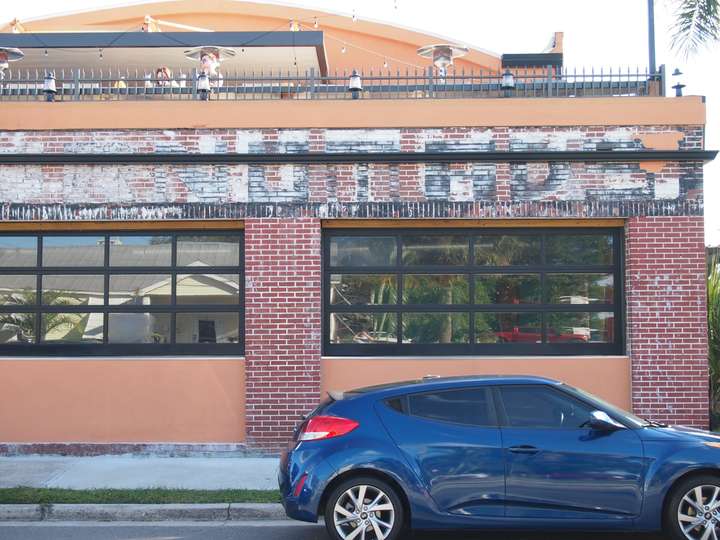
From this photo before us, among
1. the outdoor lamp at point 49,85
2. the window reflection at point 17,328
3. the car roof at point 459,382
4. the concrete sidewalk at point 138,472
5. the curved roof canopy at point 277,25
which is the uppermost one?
the curved roof canopy at point 277,25

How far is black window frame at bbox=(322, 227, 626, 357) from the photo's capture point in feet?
35.5

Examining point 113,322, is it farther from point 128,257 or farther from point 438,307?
point 438,307

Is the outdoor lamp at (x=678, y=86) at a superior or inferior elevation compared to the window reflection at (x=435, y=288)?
superior

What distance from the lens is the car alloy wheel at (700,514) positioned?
6.37 m

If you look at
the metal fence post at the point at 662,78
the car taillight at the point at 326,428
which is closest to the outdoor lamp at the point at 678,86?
the metal fence post at the point at 662,78

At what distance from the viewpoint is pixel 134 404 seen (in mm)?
10609

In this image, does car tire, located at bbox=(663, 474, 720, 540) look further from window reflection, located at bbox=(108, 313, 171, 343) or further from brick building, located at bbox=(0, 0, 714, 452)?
window reflection, located at bbox=(108, 313, 171, 343)

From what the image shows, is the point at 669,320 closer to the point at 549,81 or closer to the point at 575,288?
the point at 575,288

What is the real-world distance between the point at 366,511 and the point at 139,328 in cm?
560

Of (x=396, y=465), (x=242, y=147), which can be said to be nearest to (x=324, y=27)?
(x=242, y=147)

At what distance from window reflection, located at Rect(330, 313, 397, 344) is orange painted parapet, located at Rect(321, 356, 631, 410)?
12.9 inches

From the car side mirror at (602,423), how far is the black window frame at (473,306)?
4288mm

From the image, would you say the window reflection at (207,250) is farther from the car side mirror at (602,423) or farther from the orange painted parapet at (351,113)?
the car side mirror at (602,423)

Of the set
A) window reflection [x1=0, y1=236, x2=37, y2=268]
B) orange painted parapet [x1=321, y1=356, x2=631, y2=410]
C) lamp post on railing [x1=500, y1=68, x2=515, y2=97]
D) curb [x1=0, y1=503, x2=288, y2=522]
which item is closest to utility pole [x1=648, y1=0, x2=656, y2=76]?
lamp post on railing [x1=500, y1=68, x2=515, y2=97]
